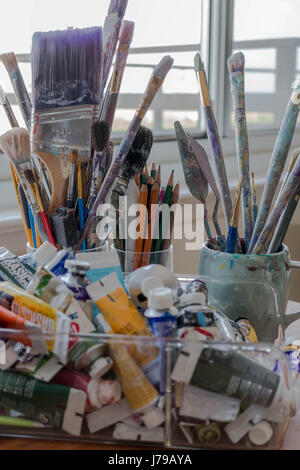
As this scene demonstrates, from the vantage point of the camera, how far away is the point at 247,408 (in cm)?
39

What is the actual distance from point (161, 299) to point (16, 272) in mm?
150

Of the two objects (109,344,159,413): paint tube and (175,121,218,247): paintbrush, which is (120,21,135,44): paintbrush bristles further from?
(109,344,159,413): paint tube

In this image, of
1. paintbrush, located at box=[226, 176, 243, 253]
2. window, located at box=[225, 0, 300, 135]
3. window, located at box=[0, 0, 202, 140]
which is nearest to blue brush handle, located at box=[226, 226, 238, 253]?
paintbrush, located at box=[226, 176, 243, 253]

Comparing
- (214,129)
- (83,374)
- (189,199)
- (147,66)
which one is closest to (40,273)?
(83,374)

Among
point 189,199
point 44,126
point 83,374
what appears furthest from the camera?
point 189,199

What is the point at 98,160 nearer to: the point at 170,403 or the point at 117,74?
the point at 117,74

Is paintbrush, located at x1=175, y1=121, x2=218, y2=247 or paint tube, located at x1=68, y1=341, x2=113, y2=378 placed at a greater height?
paintbrush, located at x1=175, y1=121, x2=218, y2=247

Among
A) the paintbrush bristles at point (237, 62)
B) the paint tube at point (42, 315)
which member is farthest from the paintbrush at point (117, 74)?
the paint tube at point (42, 315)

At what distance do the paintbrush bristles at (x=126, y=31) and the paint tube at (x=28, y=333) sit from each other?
307 millimetres

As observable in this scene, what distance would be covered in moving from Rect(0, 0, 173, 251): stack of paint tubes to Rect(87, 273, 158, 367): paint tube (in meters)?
0.12

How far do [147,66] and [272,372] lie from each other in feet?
2.54

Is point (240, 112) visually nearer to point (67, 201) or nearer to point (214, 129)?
point (214, 129)

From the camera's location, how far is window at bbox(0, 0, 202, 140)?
86 cm

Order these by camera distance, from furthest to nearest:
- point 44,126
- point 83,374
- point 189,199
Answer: point 189,199, point 44,126, point 83,374
